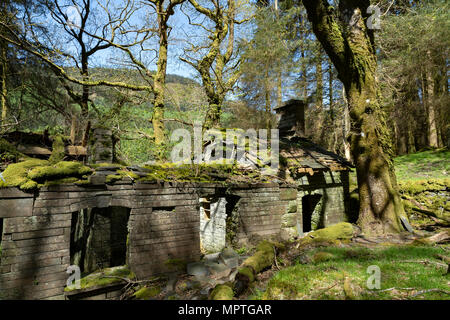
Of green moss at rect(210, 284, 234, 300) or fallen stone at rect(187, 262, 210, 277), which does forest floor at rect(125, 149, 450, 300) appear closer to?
fallen stone at rect(187, 262, 210, 277)

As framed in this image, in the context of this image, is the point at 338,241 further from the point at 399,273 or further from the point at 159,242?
the point at 159,242

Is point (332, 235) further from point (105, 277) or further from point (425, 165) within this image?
point (425, 165)

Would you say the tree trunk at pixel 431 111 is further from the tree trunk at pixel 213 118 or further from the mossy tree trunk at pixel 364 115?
the tree trunk at pixel 213 118

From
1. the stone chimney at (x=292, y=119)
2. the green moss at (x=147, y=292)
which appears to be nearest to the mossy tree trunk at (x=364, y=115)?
the stone chimney at (x=292, y=119)

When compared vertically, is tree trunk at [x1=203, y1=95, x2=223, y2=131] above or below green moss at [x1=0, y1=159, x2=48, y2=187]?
above

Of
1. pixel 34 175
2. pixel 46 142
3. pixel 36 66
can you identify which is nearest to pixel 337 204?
pixel 34 175

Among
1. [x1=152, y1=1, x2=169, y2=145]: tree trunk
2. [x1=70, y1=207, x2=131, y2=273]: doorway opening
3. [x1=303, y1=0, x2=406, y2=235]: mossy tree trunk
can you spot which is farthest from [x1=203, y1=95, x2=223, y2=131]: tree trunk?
[x1=70, y1=207, x2=131, y2=273]: doorway opening

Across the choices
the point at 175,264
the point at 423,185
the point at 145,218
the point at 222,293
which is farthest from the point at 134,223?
the point at 423,185

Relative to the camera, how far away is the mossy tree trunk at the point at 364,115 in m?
7.68

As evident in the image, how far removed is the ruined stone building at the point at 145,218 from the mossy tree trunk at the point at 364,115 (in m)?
1.73

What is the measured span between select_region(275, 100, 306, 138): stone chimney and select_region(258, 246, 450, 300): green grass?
23.8ft

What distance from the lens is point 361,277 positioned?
456cm

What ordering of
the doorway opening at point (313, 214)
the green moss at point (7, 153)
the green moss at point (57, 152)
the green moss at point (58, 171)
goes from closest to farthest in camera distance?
the green moss at point (58, 171) → the green moss at point (7, 153) → the green moss at point (57, 152) → the doorway opening at point (313, 214)

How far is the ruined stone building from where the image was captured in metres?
4.34
